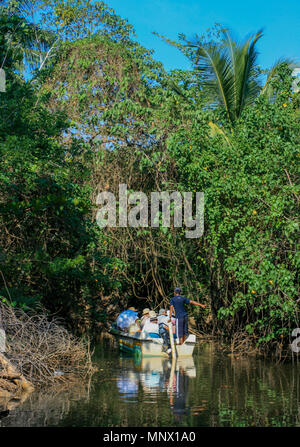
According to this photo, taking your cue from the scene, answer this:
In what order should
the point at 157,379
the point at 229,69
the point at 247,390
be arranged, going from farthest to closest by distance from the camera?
1. the point at 229,69
2. the point at 157,379
3. the point at 247,390

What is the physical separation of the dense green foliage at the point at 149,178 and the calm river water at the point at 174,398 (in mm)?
2040

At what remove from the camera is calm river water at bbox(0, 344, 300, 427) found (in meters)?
8.95

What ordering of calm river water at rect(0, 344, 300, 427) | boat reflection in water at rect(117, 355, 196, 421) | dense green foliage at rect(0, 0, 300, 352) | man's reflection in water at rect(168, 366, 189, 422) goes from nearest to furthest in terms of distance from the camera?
calm river water at rect(0, 344, 300, 427) < man's reflection in water at rect(168, 366, 189, 422) < boat reflection in water at rect(117, 355, 196, 421) < dense green foliage at rect(0, 0, 300, 352)

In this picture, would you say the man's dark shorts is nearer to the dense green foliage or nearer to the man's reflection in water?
the dense green foliage

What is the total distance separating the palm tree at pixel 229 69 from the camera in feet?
67.0

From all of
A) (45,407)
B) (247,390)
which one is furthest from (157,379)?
(45,407)

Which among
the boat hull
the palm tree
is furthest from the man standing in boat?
the palm tree

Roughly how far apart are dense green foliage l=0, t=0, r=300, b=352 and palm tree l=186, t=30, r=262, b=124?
1.9 inches

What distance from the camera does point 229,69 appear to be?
20609 millimetres

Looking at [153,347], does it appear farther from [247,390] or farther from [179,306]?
[247,390]

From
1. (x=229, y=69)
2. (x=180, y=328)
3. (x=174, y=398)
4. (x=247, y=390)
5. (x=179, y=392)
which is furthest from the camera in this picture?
(x=229, y=69)

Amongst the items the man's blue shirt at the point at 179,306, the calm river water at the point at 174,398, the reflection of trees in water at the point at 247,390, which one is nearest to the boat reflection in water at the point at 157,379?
the calm river water at the point at 174,398

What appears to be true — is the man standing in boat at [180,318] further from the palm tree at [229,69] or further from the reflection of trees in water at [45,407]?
the palm tree at [229,69]

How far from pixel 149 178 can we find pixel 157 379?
34.6 ft
